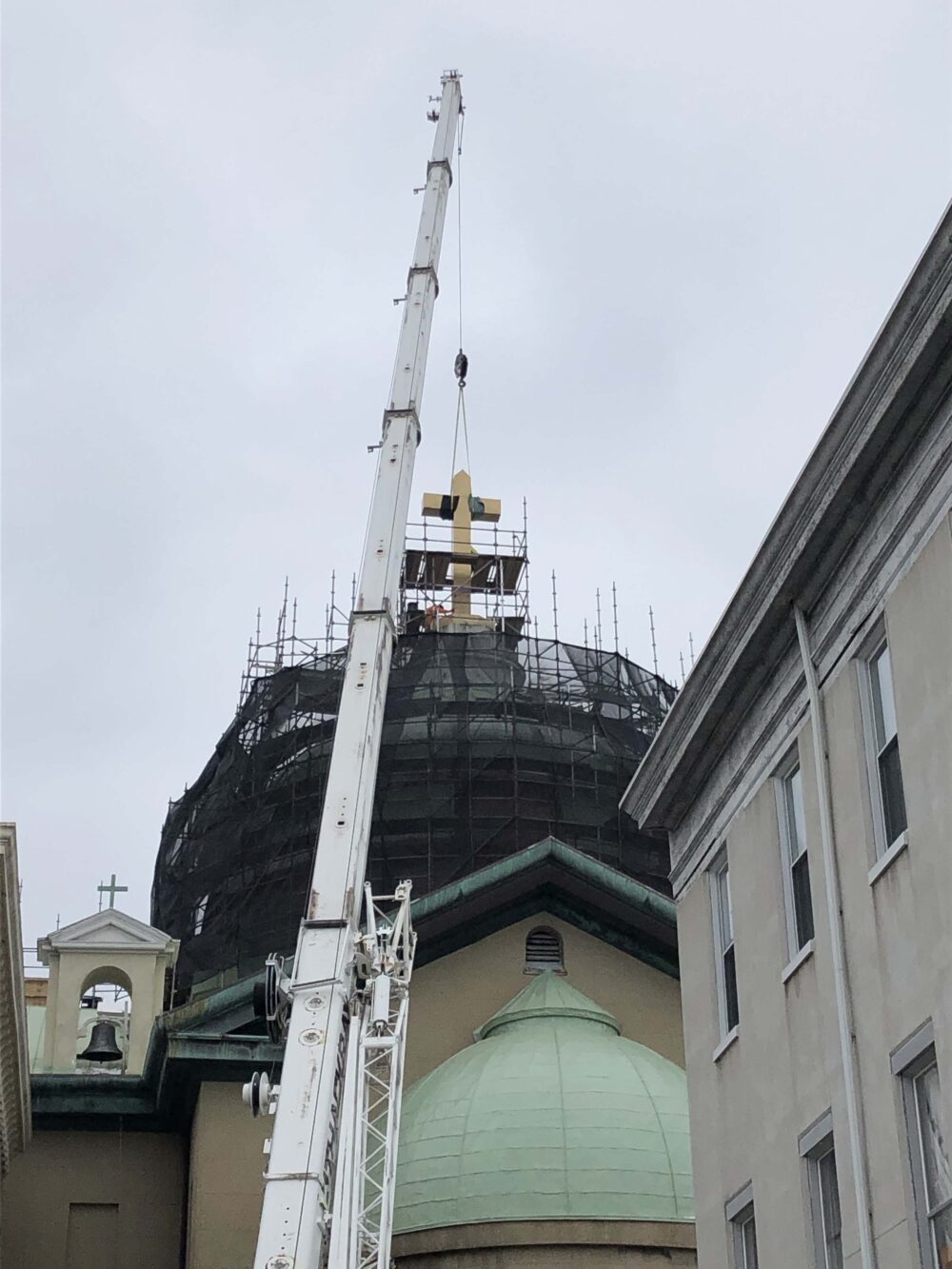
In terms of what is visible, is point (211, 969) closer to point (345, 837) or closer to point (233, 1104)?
point (233, 1104)

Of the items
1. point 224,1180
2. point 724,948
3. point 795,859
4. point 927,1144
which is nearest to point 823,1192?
point 927,1144

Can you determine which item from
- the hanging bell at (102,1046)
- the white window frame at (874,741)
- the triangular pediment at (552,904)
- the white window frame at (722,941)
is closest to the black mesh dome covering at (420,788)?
the hanging bell at (102,1046)

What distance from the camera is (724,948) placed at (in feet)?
71.1

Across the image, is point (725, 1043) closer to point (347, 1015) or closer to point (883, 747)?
point (883, 747)

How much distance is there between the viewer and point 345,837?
27.8m

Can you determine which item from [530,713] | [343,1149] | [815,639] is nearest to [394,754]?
[530,713]

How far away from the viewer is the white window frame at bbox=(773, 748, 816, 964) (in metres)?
19.3

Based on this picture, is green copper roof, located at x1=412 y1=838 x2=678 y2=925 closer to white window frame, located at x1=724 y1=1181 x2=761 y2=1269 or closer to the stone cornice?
the stone cornice

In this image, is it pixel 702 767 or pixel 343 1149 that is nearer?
pixel 702 767

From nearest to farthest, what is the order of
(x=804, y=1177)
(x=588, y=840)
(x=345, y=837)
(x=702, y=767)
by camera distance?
(x=804, y=1177) → (x=702, y=767) → (x=345, y=837) → (x=588, y=840)

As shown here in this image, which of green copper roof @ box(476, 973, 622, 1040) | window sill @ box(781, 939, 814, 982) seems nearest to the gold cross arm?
green copper roof @ box(476, 973, 622, 1040)

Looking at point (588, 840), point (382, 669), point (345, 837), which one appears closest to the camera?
point (345, 837)

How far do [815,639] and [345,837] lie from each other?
10.2 meters

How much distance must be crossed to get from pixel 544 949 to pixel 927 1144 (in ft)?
74.0
